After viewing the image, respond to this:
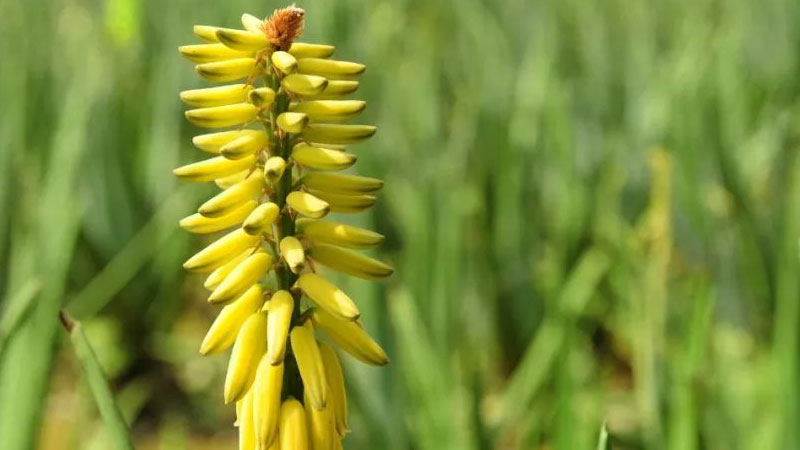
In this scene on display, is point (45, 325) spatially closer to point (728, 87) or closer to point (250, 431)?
point (250, 431)

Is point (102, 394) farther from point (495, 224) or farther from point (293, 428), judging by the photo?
point (495, 224)

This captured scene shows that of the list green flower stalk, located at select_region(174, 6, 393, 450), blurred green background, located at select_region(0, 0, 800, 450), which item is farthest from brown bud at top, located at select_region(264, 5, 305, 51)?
blurred green background, located at select_region(0, 0, 800, 450)

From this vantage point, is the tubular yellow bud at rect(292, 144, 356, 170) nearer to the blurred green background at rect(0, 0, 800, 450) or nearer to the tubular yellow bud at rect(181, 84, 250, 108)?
the tubular yellow bud at rect(181, 84, 250, 108)

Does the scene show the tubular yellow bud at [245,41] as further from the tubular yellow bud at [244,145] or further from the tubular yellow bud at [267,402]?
the tubular yellow bud at [267,402]

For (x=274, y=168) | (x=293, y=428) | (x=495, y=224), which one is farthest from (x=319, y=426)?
(x=495, y=224)

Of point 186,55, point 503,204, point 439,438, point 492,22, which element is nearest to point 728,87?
point 503,204
